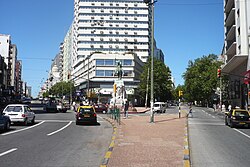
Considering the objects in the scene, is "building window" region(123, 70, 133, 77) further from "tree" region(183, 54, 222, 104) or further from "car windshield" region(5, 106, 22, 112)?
"car windshield" region(5, 106, 22, 112)

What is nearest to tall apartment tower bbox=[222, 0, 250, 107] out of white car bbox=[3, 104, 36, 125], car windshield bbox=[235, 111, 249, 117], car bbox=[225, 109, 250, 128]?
car windshield bbox=[235, 111, 249, 117]

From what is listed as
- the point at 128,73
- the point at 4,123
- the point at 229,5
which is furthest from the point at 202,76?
the point at 4,123

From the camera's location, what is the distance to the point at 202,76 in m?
84.6

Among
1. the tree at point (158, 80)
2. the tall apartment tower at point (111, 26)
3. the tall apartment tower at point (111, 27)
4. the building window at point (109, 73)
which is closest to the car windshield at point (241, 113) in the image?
the tree at point (158, 80)

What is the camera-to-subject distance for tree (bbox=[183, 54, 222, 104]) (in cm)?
8175

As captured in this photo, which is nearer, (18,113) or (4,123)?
(4,123)

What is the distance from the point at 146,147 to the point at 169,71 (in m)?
73.2

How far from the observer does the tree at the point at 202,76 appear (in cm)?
8175

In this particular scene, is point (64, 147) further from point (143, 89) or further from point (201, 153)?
point (143, 89)

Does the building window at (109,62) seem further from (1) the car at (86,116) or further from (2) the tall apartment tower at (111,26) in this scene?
(1) the car at (86,116)

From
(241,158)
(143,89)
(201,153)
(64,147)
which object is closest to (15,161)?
(64,147)

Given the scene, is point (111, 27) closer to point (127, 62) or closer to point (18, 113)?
point (127, 62)

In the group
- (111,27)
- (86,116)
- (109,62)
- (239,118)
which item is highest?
(111,27)

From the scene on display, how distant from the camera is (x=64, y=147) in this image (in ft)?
38.6
